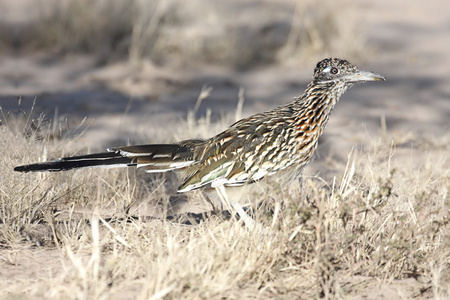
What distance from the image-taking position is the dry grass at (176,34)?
33.8 feet

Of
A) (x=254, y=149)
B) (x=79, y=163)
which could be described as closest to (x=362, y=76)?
(x=254, y=149)

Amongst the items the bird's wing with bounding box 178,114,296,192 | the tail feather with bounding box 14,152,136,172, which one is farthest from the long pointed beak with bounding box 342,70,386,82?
the tail feather with bounding box 14,152,136,172

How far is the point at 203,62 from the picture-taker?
10375 mm

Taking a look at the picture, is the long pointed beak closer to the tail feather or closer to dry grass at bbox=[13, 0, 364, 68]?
the tail feather

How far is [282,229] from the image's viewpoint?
13.5 ft

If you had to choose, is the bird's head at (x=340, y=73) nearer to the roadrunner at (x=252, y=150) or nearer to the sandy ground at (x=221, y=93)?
the roadrunner at (x=252, y=150)

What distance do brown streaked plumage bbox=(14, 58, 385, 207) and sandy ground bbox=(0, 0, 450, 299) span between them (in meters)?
1.94

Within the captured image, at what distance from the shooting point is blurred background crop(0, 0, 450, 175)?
867 centimetres

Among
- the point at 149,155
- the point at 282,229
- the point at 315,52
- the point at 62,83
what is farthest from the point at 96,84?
the point at 282,229

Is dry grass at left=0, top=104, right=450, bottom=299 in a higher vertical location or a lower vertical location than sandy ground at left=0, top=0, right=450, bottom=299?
lower

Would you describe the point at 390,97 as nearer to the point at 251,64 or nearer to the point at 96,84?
the point at 251,64

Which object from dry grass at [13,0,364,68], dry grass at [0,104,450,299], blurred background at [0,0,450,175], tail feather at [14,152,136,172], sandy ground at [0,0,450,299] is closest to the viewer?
dry grass at [0,104,450,299]

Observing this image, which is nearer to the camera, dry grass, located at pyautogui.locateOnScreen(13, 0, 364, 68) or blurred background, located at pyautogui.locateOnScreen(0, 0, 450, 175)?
blurred background, located at pyautogui.locateOnScreen(0, 0, 450, 175)

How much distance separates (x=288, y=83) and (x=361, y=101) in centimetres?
110
